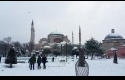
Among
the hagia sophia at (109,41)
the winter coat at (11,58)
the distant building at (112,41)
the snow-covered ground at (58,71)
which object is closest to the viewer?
the snow-covered ground at (58,71)

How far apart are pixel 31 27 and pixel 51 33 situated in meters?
16.2

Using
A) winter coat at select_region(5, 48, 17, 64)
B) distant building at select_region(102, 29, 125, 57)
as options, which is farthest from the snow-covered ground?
distant building at select_region(102, 29, 125, 57)

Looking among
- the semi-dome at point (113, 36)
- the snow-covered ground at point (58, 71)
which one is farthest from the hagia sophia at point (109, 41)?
the snow-covered ground at point (58, 71)

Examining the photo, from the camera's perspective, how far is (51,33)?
85.0 metres

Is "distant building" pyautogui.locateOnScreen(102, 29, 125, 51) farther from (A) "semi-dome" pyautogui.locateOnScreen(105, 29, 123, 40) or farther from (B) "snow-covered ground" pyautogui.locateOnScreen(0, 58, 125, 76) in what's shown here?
(B) "snow-covered ground" pyautogui.locateOnScreen(0, 58, 125, 76)

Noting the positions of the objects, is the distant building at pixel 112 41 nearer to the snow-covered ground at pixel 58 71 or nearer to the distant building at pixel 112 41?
the distant building at pixel 112 41

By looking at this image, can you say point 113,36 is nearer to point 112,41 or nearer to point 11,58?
point 112,41

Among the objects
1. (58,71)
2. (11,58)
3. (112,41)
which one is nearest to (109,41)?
(112,41)

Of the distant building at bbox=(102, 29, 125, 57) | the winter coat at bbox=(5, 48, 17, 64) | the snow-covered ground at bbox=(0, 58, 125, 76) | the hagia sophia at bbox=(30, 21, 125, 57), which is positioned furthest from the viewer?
the distant building at bbox=(102, 29, 125, 57)

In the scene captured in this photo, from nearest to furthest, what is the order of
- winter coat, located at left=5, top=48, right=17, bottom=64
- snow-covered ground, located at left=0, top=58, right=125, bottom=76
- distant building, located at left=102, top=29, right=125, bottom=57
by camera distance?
snow-covered ground, located at left=0, top=58, right=125, bottom=76, winter coat, located at left=5, top=48, right=17, bottom=64, distant building, located at left=102, top=29, right=125, bottom=57

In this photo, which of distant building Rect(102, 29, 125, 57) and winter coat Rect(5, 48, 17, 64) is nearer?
winter coat Rect(5, 48, 17, 64)

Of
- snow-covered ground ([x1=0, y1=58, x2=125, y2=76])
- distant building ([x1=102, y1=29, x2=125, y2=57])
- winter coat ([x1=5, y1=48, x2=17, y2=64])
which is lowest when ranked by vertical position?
snow-covered ground ([x1=0, y1=58, x2=125, y2=76])
